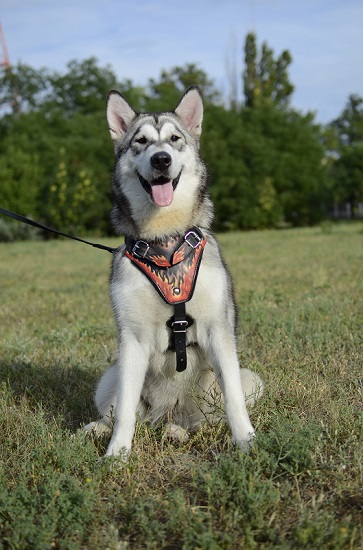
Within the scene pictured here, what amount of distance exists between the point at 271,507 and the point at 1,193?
79.1 feet

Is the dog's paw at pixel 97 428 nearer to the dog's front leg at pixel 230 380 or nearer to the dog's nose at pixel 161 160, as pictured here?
the dog's front leg at pixel 230 380

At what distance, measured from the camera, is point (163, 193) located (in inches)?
127

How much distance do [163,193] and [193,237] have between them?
301 mm

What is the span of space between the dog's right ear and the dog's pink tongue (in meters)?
0.60

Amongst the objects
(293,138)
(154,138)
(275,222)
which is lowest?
(275,222)

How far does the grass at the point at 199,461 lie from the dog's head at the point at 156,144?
4.52 feet

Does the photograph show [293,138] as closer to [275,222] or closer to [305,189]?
[305,189]

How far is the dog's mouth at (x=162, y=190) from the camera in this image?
3219 mm

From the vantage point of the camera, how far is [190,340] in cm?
322

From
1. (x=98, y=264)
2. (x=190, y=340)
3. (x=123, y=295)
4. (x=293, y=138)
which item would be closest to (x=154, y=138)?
(x=123, y=295)

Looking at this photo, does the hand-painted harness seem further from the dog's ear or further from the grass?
the dog's ear

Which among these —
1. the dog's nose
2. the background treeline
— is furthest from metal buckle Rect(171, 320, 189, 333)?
the background treeline

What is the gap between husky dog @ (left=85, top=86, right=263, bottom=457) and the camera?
10.2 feet

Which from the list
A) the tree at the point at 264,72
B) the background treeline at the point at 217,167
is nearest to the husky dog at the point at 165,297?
the background treeline at the point at 217,167
